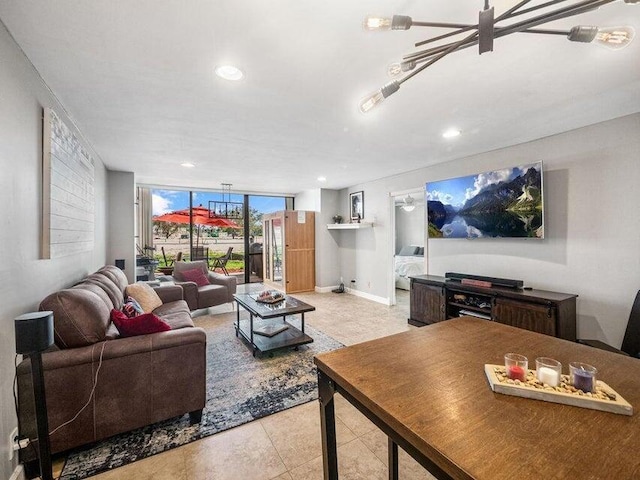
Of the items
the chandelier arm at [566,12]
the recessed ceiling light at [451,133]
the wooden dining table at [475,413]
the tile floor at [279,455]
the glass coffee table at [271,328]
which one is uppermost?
the recessed ceiling light at [451,133]

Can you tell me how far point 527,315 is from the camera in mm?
2932

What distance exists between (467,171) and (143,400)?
445 cm

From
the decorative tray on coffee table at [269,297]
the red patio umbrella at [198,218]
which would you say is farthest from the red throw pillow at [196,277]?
the red patio umbrella at [198,218]

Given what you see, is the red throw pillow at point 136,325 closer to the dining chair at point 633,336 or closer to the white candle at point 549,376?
the white candle at point 549,376

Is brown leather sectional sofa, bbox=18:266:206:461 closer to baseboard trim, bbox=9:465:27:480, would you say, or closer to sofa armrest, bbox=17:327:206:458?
sofa armrest, bbox=17:327:206:458

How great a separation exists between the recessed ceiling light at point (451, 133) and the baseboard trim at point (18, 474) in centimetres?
414

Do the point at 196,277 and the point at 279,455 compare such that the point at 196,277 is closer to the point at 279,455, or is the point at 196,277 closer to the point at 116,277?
the point at 116,277

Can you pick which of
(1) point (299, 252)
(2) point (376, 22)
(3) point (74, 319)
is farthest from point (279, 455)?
(1) point (299, 252)

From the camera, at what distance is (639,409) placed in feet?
2.89

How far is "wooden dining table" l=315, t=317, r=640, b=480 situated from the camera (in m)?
0.69

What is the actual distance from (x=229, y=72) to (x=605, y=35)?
1.94 meters

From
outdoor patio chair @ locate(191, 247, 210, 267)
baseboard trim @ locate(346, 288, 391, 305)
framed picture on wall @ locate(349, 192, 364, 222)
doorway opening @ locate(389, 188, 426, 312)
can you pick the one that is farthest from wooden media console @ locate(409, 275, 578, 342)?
outdoor patio chair @ locate(191, 247, 210, 267)

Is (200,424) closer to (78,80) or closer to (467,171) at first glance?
(78,80)

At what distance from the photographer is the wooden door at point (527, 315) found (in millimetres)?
2762
